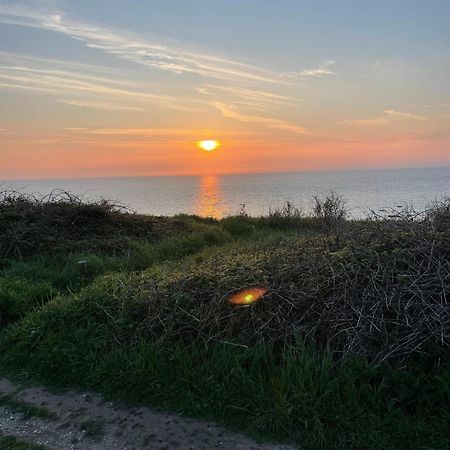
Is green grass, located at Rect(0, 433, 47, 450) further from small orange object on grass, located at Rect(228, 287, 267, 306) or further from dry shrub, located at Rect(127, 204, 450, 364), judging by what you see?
small orange object on grass, located at Rect(228, 287, 267, 306)

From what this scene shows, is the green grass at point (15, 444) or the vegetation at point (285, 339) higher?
the vegetation at point (285, 339)

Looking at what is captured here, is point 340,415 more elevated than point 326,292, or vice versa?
point 326,292

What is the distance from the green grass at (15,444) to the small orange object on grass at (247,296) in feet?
8.26

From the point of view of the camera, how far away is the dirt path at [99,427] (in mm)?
3740

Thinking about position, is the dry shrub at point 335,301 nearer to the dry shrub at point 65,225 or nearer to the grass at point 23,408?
the grass at point 23,408

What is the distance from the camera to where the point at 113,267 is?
28.8 ft

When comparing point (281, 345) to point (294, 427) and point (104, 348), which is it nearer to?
point (294, 427)

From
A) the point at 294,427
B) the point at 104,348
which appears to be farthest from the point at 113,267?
the point at 294,427

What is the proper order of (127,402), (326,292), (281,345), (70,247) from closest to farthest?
(127,402) → (281,345) → (326,292) → (70,247)

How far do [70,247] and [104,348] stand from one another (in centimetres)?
574

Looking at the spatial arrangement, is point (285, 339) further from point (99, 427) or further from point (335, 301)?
point (99, 427)

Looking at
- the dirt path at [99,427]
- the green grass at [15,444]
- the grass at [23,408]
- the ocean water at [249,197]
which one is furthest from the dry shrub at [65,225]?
the green grass at [15,444]

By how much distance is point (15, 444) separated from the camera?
3.79 m

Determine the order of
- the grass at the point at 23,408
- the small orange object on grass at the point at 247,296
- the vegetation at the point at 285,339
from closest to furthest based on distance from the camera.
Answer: the vegetation at the point at 285,339 < the grass at the point at 23,408 < the small orange object on grass at the point at 247,296
